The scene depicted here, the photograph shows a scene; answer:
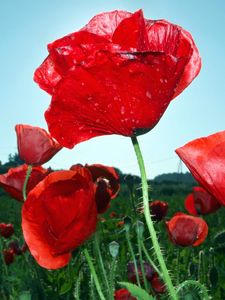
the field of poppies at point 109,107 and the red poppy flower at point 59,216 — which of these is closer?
the field of poppies at point 109,107

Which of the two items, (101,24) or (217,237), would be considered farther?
(217,237)

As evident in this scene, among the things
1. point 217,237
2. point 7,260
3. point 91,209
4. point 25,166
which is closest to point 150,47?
point 91,209

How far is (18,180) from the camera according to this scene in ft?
4.09

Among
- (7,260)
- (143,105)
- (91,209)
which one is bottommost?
(7,260)

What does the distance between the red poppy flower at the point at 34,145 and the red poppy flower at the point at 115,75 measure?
53 cm

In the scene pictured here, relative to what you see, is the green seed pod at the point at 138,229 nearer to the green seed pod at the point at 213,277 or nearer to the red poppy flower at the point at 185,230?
the green seed pod at the point at 213,277

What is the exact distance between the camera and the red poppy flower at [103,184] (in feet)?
3.52

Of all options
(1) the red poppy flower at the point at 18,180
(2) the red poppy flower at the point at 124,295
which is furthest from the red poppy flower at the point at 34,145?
(2) the red poppy flower at the point at 124,295

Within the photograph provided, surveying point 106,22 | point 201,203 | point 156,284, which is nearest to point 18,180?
point 156,284

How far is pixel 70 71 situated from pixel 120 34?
80 mm

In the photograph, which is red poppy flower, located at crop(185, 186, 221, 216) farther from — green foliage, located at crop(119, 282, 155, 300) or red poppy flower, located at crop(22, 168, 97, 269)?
green foliage, located at crop(119, 282, 155, 300)

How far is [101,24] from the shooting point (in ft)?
2.37

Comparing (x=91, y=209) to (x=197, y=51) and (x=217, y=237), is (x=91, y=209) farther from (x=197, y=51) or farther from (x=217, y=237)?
(x=217, y=237)

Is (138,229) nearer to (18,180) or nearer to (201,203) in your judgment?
(18,180)
